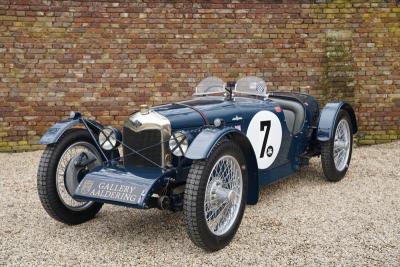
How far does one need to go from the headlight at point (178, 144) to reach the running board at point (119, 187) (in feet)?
0.72

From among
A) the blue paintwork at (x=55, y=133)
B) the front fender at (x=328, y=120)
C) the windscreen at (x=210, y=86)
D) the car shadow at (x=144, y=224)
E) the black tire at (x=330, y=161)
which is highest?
the windscreen at (x=210, y=86)

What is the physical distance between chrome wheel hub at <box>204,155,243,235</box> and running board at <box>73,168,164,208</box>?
416 mm

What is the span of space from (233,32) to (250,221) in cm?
411

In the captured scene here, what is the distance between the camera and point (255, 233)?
3822mm

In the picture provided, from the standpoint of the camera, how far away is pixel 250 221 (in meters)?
4.12

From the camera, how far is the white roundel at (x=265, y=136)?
4.39 metres

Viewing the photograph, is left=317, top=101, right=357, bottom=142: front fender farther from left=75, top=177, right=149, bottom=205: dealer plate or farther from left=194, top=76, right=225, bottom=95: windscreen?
left=75, top=177, right=149, bottom=205: dealer plate

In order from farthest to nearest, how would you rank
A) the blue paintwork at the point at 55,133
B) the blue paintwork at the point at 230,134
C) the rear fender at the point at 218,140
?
1. the blue paintwork at the point at 55,133
2. the blue paintwork at the point at 230,134
3. the rear fender at the point at 218,140

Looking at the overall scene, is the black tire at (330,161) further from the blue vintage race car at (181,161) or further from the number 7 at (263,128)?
the number 7 at (263,128)

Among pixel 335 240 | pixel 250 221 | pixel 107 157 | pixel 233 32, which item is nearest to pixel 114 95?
pixel 233 32

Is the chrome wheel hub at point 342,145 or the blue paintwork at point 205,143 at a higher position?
the blue paintwork at point 205,143

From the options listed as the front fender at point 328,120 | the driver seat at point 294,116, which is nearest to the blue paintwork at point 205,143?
the driver seat at point 294,116

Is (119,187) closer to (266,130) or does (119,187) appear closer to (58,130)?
(58,130)

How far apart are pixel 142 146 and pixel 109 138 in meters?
0.44
